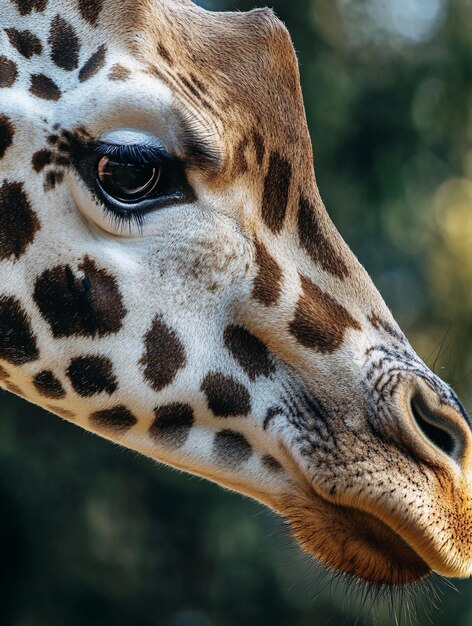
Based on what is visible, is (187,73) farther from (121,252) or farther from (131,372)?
(131,372)

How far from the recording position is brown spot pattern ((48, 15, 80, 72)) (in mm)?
1925

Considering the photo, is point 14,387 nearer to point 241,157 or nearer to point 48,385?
point 48,385

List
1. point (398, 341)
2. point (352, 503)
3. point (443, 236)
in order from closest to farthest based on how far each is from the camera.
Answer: point (352, 503) → point (398, 341) → point (443, 236)

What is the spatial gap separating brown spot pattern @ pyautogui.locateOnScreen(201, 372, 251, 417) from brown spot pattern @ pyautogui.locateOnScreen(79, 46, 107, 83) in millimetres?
588

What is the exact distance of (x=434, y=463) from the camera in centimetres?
192

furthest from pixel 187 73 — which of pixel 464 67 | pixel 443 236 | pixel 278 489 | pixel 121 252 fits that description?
pixel 464 67

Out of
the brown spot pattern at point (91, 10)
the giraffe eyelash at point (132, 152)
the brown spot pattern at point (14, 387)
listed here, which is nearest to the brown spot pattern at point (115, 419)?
the brown spot pattern at point (14, 387)

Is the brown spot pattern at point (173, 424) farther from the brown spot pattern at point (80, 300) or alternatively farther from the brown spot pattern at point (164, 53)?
the brown spot pattern at point (164, 53)

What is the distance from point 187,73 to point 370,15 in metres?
8.31

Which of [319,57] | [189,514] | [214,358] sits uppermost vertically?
[214,358]

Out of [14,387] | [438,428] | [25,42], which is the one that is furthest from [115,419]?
[25,42]

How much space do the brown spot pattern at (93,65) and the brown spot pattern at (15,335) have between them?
0.42 metres

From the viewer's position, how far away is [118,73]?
1.89 m

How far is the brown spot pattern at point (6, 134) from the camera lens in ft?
6.07
